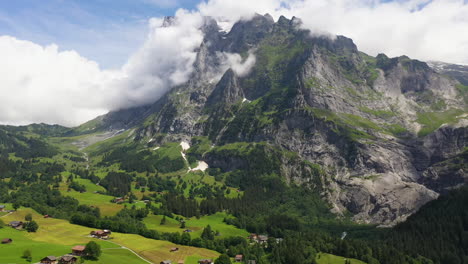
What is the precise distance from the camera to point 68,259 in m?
103

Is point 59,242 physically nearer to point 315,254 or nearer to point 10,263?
point 10,263

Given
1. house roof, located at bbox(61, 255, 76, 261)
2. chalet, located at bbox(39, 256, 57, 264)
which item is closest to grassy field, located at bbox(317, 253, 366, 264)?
house roof, located at bbox(61, 255, 76, 261)

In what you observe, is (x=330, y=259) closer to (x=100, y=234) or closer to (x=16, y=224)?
(x=100, y=234)

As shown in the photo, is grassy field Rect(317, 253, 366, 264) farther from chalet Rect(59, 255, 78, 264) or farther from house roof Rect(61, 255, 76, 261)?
house roof Rect(61, 255, 76, 261)

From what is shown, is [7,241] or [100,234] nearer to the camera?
[7,241]

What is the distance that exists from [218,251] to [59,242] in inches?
2567

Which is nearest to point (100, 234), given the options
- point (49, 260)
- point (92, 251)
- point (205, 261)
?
point (92, 251)

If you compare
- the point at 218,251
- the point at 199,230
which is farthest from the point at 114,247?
the point at 199,230

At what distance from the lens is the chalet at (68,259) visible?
101438mm

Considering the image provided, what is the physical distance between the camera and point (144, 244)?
459ft

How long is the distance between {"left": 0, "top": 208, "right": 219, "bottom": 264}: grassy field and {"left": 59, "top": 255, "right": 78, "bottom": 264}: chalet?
21.1ft

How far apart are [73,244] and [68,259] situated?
24.9 metres

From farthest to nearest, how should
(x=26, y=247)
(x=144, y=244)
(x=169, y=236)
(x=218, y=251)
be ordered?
(x=169, y=236)
(x=218, y=251)
(x=144, y=244)
(x=26, y=247)

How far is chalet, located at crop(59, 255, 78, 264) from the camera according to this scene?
101438 mm
